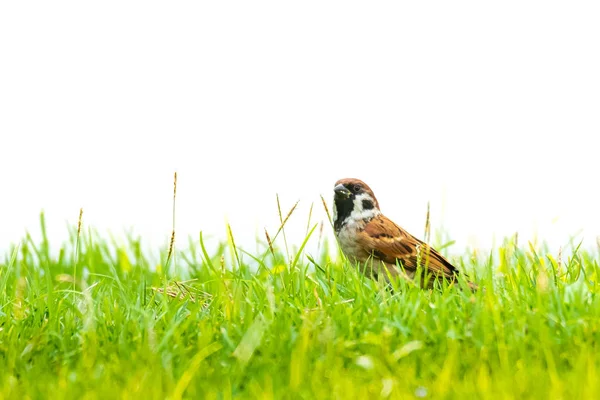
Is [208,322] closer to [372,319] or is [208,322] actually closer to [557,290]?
[372,319]

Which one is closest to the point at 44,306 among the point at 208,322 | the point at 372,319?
the point at 208,322

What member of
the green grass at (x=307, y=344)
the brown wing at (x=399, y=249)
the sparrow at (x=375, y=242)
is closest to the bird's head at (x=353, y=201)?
the sparrow at (x=375, y=242)

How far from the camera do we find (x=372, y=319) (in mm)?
5410

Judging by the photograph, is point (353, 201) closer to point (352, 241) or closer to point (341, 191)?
point (341, 191)

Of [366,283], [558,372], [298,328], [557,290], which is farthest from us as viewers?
[366,283]

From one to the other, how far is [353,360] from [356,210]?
99.6 inches

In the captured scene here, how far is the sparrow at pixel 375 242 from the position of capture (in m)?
7.07

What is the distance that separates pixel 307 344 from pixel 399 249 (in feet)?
7.57

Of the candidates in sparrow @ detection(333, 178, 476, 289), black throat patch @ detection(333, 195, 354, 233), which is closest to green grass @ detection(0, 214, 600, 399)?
sparrow @ detection(333, 178, 476, 289)

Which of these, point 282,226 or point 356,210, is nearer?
point 282,226

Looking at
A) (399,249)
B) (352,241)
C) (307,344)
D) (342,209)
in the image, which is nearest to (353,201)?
(342,209)

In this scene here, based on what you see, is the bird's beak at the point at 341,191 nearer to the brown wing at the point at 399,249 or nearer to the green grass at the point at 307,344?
the brown wing at the point at 399,249

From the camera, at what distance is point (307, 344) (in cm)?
504

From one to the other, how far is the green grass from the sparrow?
0.75 metres
